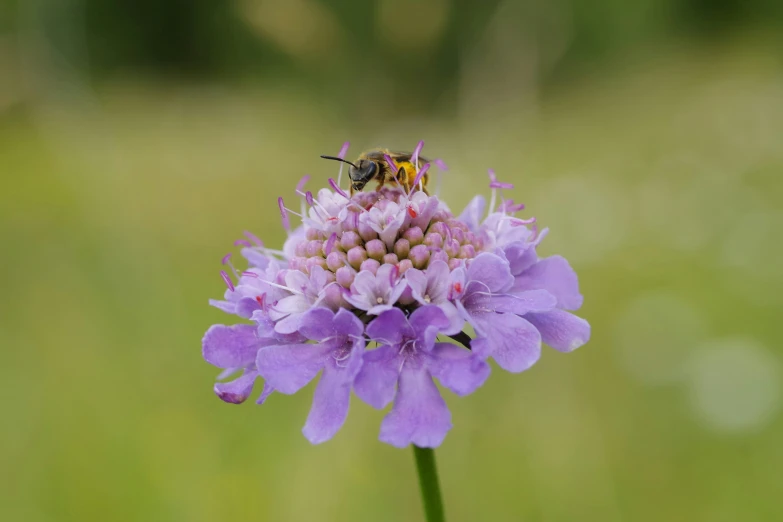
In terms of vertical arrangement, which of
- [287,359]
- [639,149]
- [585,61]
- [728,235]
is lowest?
[287,359]

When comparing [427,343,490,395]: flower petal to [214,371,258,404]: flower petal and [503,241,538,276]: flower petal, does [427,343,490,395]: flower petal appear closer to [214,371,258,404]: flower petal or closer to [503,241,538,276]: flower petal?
[503,241,538,276]: flower petal

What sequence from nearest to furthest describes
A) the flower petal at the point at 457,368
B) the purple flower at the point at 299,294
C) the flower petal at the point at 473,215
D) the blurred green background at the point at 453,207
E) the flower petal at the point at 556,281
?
the flower petal at the point at 457,368 → the purple flower at the point at 299,294 → the flower petal at the point at 556,281 → the flower petal at the point at 473,215 → the blurred green background at the point at 453,207

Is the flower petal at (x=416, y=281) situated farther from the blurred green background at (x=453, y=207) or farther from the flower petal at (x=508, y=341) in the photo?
the blurred green background at (x=453, y=207)

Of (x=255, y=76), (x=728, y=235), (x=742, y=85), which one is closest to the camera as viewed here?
(x=728, y=235)

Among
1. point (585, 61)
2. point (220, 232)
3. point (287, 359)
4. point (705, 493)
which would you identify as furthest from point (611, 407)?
point (585, 61)

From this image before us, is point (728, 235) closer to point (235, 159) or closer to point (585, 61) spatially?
point (235, 159)

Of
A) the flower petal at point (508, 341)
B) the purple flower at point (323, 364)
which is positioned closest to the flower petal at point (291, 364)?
the purple flower at point (323, 364)

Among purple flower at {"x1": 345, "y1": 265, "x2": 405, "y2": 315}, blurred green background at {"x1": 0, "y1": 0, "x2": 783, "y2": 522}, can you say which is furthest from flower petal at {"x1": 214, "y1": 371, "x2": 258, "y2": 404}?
→ blurred green background at {"x1": 0, "y1": 0, "x2": 783, "y2": 522}

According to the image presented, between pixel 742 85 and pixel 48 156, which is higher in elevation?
pixel 48 156
